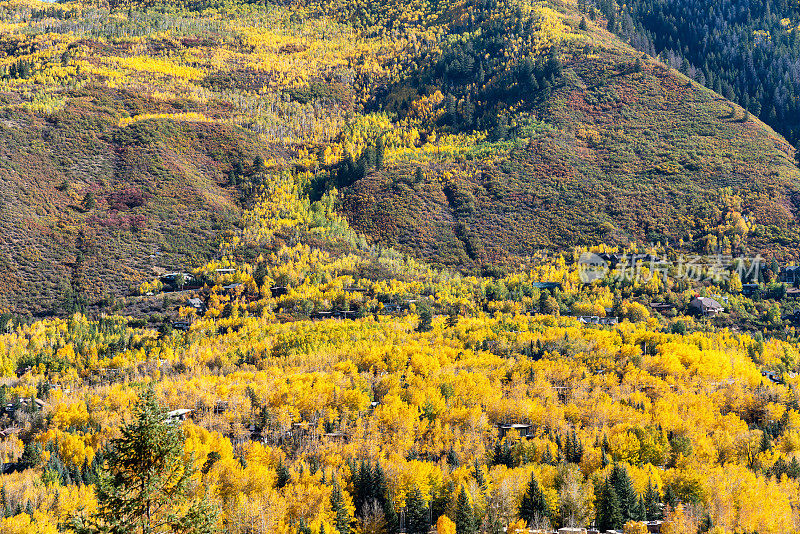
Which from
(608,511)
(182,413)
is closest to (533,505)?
(608,511)

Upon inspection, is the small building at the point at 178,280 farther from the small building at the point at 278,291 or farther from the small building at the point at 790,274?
the small building at the point at 790,274

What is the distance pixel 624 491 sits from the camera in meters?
70.5

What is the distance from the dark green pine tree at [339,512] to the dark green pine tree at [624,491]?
27157 millimetres

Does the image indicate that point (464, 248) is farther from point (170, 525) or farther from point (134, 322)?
point (170, 525)

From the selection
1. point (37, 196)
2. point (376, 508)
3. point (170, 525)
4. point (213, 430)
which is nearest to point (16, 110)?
point (37, 196)

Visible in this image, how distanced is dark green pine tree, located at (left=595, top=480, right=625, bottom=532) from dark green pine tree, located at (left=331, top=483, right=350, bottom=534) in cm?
2480

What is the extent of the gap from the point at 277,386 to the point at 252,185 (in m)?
100

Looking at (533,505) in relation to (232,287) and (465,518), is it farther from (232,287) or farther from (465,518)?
(232,287)

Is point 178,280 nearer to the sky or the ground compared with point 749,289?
nearer to the ground

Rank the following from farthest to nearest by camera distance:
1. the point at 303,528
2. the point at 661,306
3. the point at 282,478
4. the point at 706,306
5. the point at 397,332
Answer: the point at 661,306, the point at 706,306, the point at 397,332, the point at 282,478, the point at 303,528

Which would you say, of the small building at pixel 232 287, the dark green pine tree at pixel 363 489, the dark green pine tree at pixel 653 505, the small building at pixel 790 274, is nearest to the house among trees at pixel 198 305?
the small building at pixel 232 287

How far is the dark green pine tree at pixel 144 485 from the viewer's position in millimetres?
31531

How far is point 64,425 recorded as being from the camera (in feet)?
286

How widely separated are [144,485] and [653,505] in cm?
5503
